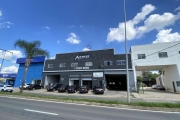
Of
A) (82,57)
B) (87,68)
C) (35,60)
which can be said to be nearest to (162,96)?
(87,68)

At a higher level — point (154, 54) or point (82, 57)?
point (82, 57)

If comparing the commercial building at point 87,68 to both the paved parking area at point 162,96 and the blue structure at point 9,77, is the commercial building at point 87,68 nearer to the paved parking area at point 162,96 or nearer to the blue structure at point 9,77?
the paved parking area at point 162,96

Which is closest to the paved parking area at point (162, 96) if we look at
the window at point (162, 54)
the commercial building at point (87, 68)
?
the commercial building at point (87, 68)

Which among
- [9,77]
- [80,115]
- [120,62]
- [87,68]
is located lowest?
[80,115]

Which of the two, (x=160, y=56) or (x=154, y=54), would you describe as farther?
(x=154, y=54)

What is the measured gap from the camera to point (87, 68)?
3247 cm

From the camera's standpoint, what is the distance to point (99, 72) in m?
30.8

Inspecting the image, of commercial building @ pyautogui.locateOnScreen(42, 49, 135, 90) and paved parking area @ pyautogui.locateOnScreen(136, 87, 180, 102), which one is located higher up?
commercial building @ pyautogui.locateOnScreen(42, 49, 135, 90)

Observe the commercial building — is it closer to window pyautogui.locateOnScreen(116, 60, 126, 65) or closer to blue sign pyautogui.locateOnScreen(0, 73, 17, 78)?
window pyautogui.locateOnScreen(116, 60, 126, 65)

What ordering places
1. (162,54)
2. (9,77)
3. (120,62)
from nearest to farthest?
(162,54), (120,62), (9,77)

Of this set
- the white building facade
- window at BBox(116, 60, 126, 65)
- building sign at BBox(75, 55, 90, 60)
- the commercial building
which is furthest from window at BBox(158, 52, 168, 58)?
building sign at BBox(75, 55, 90, 60)

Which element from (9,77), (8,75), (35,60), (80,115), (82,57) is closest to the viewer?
(80,115)

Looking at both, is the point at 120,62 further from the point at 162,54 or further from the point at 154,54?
the point at 162,54

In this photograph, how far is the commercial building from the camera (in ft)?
97.7
